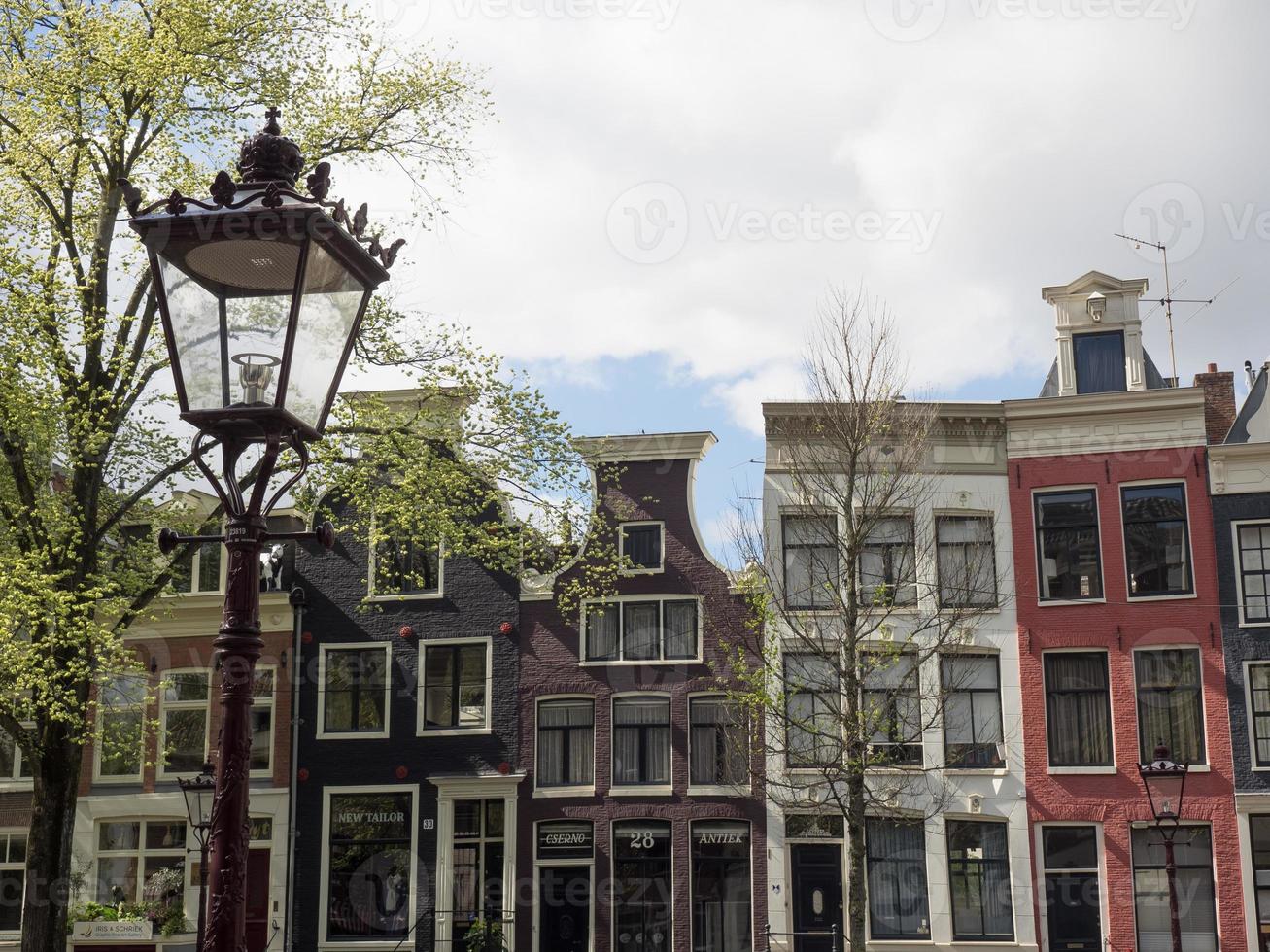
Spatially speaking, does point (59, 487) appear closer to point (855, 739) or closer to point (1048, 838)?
point (855, 739)

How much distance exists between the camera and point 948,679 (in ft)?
83.0

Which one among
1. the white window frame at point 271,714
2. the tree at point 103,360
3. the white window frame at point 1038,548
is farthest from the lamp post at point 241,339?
the white window frame at point 271,714

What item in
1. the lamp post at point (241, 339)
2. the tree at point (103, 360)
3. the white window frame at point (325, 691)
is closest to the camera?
the lamp post at point (241, 339)

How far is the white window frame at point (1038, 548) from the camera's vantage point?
83.3ft

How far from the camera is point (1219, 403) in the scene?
26656 mm

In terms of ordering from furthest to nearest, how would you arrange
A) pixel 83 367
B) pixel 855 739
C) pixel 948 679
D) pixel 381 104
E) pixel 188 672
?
pixel 188 672
pixel 948 679
pixel 855 739
pixel 381 104
pixel 83 367

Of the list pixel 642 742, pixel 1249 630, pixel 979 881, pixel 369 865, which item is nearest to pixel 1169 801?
pixel 1249 630

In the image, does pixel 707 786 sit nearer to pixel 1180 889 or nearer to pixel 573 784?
pixel 573 784

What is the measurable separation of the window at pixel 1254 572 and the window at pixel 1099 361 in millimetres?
3610

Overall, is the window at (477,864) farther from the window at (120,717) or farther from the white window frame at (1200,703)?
the white window frame at (1200,703)

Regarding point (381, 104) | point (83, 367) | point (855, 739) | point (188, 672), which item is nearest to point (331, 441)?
point (83, 367)

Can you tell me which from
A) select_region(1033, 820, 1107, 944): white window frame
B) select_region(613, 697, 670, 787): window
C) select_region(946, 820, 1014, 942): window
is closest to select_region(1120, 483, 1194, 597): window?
select_region(1033, 820, 1107, 944): white window frame

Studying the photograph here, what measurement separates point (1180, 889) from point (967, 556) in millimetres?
6669

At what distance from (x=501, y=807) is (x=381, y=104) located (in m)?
13.2
